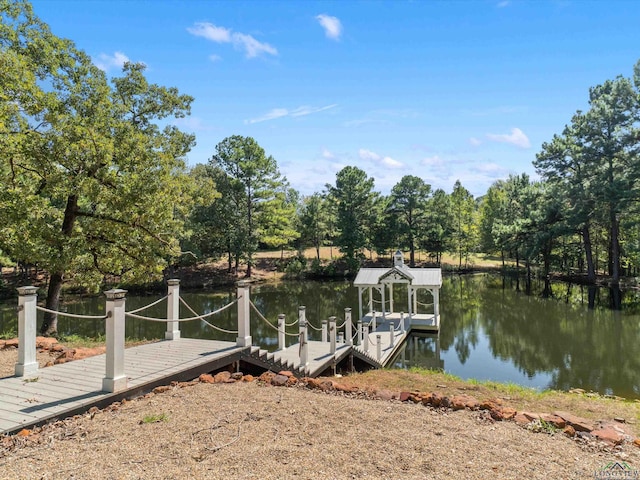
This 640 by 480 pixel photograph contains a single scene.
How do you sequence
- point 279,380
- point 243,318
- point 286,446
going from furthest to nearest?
1. point 243,318
2. point 279,380
3. point 286,446

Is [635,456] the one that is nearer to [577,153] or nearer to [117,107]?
[117,107]

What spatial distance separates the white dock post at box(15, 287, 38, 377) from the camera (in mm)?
5199

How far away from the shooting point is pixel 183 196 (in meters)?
13.9

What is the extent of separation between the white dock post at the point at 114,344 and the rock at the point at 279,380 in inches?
77.7

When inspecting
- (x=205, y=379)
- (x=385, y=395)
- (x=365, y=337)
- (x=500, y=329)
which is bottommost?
(x=500, y=329)

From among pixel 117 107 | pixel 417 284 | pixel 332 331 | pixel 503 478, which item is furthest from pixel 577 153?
pixel 503 478

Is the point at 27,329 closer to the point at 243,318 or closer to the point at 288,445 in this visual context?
the point at 243,318

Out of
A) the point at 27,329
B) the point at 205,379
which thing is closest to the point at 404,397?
the point at 205,379

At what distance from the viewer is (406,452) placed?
354cm

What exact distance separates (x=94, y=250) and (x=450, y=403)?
10424mm

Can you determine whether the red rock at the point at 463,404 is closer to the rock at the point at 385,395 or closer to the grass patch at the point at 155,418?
the rock at the point at 385,395

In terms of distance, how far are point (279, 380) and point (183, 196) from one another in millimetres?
9677

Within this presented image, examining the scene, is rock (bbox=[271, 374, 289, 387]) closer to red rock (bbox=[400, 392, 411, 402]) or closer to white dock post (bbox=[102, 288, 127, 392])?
red rock (bbox=[400, 392, 411, 402])

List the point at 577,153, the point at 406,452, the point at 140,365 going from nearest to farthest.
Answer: the point at 406,452 < the point at 140,365 < the point at 577,153
